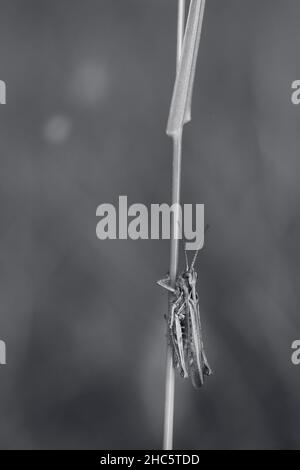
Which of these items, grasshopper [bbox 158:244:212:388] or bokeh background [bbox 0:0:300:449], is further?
bokeh background [bbox 0:0:300:449]

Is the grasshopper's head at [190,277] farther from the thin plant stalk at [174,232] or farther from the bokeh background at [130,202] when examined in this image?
the bokeh background at [130,202]

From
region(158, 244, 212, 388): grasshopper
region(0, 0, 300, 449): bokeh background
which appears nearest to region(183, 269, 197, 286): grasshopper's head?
region(158, 244, 212, 388): grasshopper

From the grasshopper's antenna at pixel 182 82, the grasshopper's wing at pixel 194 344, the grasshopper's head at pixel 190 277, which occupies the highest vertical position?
the grasshopper's antenna at pixel 182 82

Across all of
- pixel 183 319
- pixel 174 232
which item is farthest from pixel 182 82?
pixel 183 319

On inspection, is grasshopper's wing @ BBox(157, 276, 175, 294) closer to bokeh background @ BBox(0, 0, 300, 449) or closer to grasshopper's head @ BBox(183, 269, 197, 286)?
grasshopper's head @ BBox(183, 269, 197, 286)

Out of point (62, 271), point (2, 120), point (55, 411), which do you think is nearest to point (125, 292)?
point (62, 271)

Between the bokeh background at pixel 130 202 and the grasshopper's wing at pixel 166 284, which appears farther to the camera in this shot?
the bokeh background at pixel 130 202

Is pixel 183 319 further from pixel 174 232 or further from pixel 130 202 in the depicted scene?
pixel 130 202

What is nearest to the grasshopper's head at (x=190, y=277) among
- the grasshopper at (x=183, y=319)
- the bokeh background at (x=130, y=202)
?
the grasshopper at (x=183, y=319)
